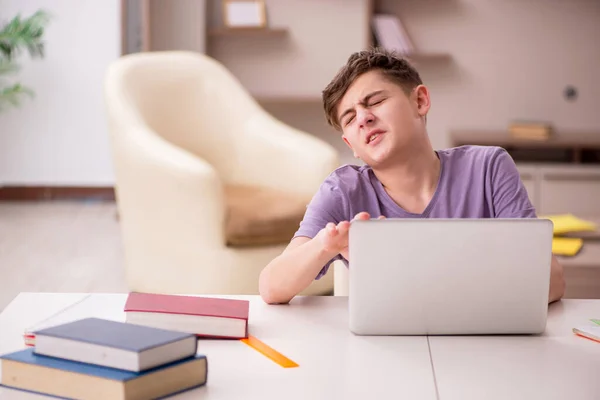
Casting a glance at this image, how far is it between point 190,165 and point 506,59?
2432 millimetres

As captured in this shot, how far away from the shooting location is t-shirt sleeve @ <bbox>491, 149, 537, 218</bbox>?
5.23ft

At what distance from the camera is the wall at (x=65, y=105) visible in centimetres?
513

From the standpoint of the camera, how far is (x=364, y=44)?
457 centimetres

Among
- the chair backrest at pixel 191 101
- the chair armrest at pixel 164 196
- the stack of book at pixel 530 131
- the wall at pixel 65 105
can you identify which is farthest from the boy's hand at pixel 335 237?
the wall at pixel 65 105

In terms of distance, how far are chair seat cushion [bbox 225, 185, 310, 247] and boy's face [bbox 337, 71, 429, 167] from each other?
1182 millimetres

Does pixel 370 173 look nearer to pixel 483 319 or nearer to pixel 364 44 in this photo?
pixel 483 319

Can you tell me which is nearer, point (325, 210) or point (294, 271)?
point (294, 271)

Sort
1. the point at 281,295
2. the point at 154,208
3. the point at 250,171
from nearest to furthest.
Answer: the point at 281,295 → the point at 154,208 → the point at 250,171

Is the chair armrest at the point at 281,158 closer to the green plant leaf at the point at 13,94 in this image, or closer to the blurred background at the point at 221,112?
the blurred background at the point at 221,112

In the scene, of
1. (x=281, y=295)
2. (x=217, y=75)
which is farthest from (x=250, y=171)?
(x=281, y=295)

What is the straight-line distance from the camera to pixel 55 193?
5.30 metres

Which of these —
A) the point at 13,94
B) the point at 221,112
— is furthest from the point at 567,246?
the point at 13,94

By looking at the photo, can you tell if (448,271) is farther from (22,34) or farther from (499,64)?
(22,34)

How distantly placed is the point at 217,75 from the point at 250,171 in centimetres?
42
